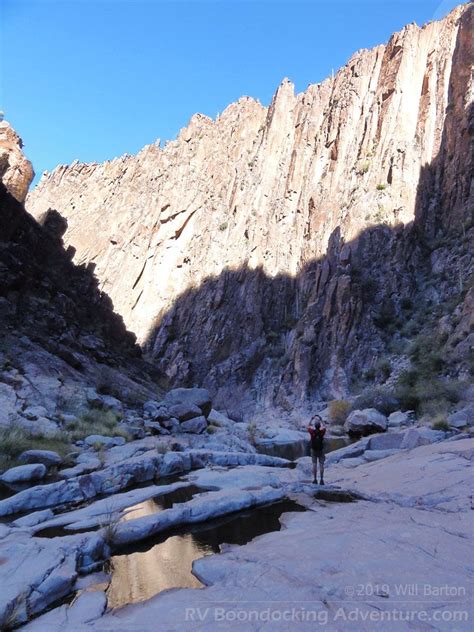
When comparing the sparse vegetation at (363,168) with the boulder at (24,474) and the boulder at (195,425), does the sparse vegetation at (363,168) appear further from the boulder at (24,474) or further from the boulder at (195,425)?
the boulder at (24,474)

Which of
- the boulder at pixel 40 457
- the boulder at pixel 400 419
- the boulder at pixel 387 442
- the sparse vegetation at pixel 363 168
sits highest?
the sparse vegetation at pixel 363 168

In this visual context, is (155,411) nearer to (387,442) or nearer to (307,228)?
(387,442)

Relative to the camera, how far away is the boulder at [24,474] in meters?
9.42

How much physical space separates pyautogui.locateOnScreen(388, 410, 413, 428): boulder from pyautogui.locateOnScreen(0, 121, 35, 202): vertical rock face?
22599mm

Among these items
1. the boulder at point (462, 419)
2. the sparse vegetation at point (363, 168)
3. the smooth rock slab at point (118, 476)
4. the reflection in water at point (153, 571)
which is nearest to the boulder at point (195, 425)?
the smooth rock slab at point (118, 476)

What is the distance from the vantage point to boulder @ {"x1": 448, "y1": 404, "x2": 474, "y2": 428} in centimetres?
1519

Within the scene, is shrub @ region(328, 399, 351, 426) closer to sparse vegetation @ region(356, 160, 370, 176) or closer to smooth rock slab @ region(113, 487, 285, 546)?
smooth rock slab @ region(113, 487, 285, 546)

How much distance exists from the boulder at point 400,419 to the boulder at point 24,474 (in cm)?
1558

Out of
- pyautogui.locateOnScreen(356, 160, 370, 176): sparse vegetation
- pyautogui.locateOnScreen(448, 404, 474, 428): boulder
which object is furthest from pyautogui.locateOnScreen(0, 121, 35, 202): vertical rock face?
pyautogui.locateOnScreen(356, 160, 370, 176): sparse vegetation

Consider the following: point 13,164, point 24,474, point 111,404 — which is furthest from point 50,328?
point 24,474

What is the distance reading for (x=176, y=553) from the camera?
5676 millimetres

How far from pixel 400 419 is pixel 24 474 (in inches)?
655

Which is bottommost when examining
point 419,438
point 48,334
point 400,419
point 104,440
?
point 104,440

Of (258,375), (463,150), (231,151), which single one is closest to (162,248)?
(231,151)
